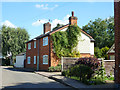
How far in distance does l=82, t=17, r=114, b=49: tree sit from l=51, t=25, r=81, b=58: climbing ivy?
25927 millimetres

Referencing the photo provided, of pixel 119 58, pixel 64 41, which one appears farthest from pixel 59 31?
pixel 119 58

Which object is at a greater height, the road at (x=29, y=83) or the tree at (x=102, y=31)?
the tree at (x=102, y=31)

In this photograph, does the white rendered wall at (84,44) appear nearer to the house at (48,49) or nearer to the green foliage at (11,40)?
the house at (48,49)

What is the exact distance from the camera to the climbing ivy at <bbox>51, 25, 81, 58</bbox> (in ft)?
87.8

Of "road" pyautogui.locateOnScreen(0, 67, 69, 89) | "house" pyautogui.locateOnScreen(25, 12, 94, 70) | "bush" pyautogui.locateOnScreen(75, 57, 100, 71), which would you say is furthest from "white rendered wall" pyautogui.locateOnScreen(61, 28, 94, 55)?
"bush" pyautogui.locateOnScreen(75, 57, 100, 71)

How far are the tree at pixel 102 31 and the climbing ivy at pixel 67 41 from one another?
2593cm

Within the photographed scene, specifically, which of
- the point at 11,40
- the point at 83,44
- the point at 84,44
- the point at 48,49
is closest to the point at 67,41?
the point at 48,49

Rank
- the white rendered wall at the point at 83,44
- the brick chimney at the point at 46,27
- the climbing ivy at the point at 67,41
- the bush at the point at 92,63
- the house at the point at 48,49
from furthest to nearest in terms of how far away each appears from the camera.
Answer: the brick chimney at the point at 46,27 → the white rendered wall at the point at 83,44 → the house at the point at 48,49 → the climbing ivy at the point at 67,41 → the bush at the point at 92,63

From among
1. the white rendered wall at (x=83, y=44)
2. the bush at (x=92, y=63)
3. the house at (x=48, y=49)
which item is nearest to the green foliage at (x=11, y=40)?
the house at (x=48, y=49)

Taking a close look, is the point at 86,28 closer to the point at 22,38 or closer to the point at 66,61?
the point at 22,38

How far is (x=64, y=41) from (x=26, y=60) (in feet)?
45.2

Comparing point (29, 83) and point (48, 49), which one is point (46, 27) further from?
point (29, 83)

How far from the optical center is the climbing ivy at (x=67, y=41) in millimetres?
26766

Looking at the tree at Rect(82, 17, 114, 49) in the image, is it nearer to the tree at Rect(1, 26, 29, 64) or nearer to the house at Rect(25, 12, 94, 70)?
the tree at Rect(1, 26, 29, 64)
